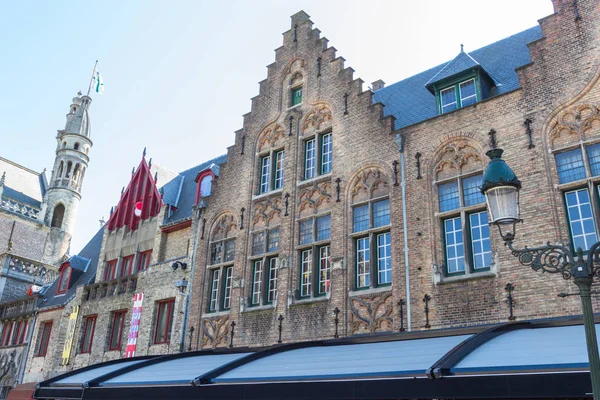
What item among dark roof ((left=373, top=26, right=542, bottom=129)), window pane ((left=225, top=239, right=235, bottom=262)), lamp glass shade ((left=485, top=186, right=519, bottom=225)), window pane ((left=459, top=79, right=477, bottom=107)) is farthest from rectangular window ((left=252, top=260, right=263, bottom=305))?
lamp glass shade ((left=485, top=186, right=519, bottom=225))

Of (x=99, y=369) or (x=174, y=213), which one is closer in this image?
(x=99, y=369)

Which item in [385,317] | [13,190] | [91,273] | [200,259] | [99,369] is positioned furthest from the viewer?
[13,190]

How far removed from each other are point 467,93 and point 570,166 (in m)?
3.10

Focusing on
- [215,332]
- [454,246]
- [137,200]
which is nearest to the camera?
[454,246]

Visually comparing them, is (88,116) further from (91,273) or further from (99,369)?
(99,369)

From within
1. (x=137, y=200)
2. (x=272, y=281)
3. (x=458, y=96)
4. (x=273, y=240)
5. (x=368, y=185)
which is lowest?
(x=272, y=281)

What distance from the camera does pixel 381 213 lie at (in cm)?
1260

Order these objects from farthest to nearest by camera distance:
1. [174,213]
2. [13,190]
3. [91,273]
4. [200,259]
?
1. [13,190]
2. [91,273]
3. [174,213]
4. [200,259]

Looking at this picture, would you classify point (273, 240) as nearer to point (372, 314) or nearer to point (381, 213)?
point (381, 213)

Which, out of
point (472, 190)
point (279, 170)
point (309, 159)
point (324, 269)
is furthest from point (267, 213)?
point (472, 190)

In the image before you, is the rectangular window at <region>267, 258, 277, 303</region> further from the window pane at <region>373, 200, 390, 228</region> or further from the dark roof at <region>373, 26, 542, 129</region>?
the dark roof at <region>373, 26, 542, 129</region>

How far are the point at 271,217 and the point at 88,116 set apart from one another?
27281 mm

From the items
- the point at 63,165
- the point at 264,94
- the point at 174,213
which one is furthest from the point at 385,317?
the point at 63,165

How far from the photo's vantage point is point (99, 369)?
43.1 feet
